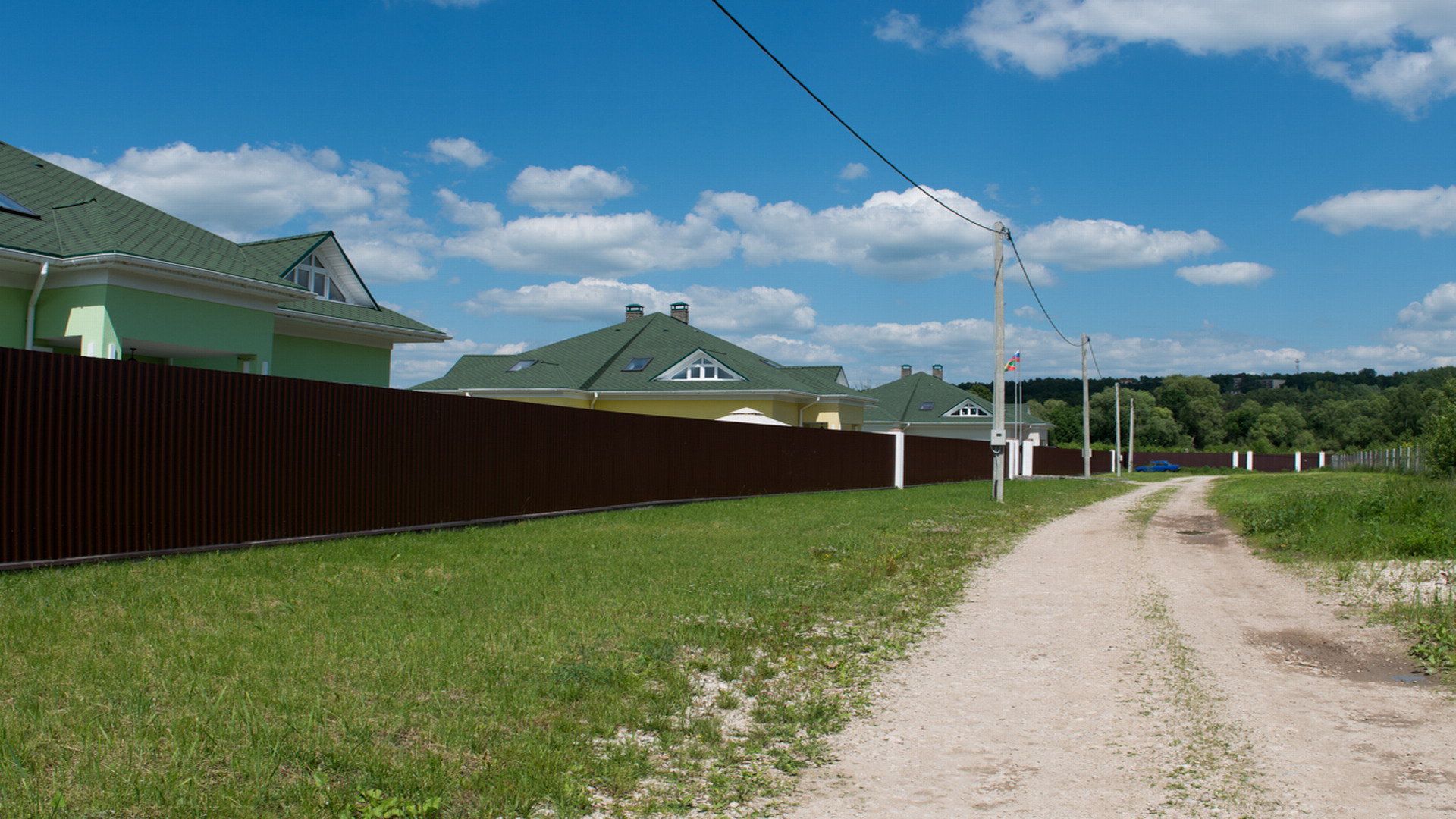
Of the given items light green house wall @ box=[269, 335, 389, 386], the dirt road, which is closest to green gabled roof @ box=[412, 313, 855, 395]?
light green house wall @ box=[269, 335, 389, 386]

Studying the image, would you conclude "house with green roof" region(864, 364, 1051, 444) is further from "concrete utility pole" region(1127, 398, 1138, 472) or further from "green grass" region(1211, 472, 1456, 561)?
"green grass" region(1211, 472, 1456, 561)

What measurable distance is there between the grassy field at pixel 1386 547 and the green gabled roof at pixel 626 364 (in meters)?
18.9

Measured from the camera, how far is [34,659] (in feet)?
15.9

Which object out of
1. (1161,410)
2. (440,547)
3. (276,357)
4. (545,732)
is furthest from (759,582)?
(1161,410)

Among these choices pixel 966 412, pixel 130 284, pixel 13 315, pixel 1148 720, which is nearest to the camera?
pixel 1148 720

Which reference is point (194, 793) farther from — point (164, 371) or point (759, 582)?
point (164, 371)

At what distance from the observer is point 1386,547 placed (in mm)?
10617

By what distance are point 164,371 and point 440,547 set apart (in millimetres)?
3003

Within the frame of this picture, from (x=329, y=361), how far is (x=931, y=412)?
1575 inches

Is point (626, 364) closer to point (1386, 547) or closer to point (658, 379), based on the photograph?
point (658, 379)

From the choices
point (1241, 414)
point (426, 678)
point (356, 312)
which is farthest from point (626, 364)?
point (1241, 414)

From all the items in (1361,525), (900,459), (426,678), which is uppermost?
(900,459)

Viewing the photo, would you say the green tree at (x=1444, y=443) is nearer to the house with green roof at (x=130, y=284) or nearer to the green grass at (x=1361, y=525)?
the green grass at (x=1361, y=525)

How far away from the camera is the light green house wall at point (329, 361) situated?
18375 millimetres
